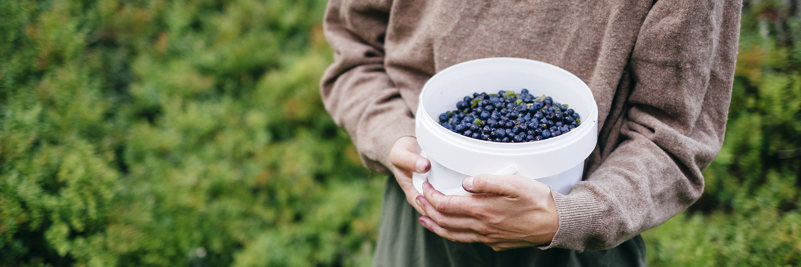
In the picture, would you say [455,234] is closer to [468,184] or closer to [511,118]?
[468,184]

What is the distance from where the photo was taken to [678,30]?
1.02m

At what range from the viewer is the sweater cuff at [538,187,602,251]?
1.02 metres

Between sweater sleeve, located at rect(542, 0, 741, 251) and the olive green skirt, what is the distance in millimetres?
196

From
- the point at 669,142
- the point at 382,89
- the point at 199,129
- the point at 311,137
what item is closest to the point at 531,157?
the point at 669,142

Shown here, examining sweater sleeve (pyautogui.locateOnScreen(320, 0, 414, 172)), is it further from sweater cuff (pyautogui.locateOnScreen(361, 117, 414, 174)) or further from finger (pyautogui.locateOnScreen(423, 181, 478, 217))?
finger (pyautogui.locateOnScreen(423, 181, 478, 217))

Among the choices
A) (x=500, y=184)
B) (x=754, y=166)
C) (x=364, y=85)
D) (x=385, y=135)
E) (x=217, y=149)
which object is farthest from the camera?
(x=217, y=149)

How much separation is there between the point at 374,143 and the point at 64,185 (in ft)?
5.14

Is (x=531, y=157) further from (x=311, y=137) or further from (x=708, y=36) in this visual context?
(x=311, y=137)

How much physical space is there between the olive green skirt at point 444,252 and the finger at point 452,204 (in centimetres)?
26

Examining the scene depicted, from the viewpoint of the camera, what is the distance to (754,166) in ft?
8.15

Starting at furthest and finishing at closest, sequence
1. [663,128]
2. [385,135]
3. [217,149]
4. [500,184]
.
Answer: [217,149]
[385,135]
[663,128]
[500,184]

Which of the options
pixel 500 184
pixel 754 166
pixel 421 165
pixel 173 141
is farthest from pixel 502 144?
pixel 173 141

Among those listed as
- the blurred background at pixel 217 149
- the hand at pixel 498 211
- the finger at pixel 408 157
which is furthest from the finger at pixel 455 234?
the blurred background at pixel 217 149

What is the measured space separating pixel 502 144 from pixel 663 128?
37 centimetres
